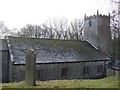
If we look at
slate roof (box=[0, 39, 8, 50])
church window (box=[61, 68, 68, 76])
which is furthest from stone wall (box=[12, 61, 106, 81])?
slate roof (box=[0, 39, 8, 50])

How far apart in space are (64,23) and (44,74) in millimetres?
37432

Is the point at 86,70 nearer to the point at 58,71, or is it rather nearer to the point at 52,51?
the point at 58,71

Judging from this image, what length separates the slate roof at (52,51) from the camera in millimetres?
19422

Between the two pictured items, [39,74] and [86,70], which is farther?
[86,70]

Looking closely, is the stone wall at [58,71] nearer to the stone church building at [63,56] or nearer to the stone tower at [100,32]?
the stone church building at [63,56]

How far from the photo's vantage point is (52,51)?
22.0 m

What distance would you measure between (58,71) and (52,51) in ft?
11.2

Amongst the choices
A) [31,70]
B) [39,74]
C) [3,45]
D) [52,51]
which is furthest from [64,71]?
[31,70]

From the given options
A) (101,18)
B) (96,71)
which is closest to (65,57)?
(96,71)

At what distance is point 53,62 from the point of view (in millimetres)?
19812

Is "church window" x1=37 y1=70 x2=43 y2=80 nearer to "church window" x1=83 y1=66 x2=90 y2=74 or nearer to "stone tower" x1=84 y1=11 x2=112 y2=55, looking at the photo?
"church window" x1=83 y1=66 x2=90 y2=74

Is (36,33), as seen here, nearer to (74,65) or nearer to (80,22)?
(80,22)

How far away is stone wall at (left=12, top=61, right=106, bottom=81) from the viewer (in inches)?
688

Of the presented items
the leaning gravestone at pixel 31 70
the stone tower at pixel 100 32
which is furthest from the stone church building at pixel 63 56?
the leaning gravestone at pixel 31 70
